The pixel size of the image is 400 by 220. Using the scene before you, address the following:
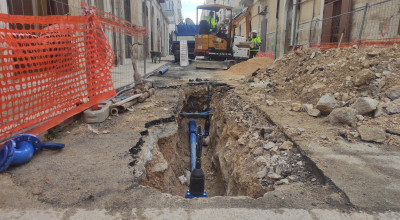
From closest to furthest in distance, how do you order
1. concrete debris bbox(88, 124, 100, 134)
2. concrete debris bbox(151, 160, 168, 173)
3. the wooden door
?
concrete debris bbox(151, 160, 168, 173) → concrete debris bbox(88, 124, 100, 134) → the wooden door

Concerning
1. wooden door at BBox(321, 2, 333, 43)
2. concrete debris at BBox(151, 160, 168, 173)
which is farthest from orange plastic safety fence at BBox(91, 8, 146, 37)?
wooden door at BBox(321, 2, 333, 43)

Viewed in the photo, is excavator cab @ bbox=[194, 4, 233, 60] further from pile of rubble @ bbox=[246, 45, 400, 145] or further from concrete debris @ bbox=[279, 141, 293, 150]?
concrete debris @ bbox=[279, 141, 293, 150]

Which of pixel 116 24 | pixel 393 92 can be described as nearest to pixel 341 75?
pixel 393 92

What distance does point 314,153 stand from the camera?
2.59 meters

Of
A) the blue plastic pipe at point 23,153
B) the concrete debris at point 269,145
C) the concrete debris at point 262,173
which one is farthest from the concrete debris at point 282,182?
the blue plastic pipe at point 23,153

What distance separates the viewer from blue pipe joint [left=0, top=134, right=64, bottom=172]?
2.12 metres

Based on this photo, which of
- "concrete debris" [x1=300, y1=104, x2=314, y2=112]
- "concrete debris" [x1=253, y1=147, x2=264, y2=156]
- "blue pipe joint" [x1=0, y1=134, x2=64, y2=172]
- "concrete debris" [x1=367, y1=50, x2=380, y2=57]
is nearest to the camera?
"blue pipe joint" [x1=0, y1=134, x2=64, y2=172]

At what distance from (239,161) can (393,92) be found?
262 centimetres

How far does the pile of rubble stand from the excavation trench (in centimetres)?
88

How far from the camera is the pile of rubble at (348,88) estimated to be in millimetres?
3369

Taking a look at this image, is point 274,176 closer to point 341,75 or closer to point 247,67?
point 341,75

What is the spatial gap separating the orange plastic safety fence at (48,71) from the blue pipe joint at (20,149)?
207mm

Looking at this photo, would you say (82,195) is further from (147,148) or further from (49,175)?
(147,148)

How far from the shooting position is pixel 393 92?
384cm
